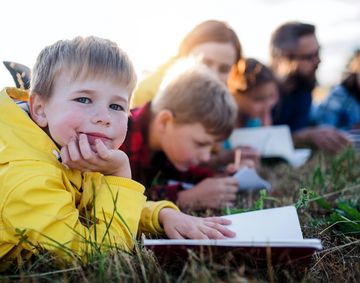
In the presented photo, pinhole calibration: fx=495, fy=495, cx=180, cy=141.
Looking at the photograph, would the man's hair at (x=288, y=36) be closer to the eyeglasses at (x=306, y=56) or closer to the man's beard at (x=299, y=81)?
the eyeglasses at (x=306, y=56)

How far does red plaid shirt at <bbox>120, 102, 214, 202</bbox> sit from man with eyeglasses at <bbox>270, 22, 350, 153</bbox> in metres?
2.11

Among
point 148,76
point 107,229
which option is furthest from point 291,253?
point 148,76

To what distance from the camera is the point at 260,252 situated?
117 cm

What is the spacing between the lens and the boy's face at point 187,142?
2561 millimetres

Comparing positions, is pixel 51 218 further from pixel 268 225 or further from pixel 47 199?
pixel 268 225

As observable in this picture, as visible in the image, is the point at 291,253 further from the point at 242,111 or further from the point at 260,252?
the point at 242,111

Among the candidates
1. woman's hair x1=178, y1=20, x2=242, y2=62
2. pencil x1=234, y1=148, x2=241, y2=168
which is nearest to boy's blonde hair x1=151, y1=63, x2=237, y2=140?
pencil x1=234, y1=148, x2=241, y2=168

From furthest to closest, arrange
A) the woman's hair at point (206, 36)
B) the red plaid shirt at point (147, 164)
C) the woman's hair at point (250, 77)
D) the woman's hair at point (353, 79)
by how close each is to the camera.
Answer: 1. the woman's hair at point (353, 79)
2. the woman's hair at point (250, 77)
3. the woman's hair at point (206, 36)
4. the red plaid shirt at point (147, 164)

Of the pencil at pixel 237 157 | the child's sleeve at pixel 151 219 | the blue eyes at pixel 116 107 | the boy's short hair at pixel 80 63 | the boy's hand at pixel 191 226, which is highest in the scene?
the boy's short hair at pixel 80 63

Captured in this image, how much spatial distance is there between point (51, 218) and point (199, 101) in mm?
1413

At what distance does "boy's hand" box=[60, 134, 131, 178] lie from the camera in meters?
1.37

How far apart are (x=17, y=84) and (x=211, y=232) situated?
0.92 metres

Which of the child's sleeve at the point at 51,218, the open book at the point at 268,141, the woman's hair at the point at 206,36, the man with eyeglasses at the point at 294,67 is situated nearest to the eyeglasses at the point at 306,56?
the man with eyeglasses at the point at 294,67

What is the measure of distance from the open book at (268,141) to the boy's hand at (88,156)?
2423mm
